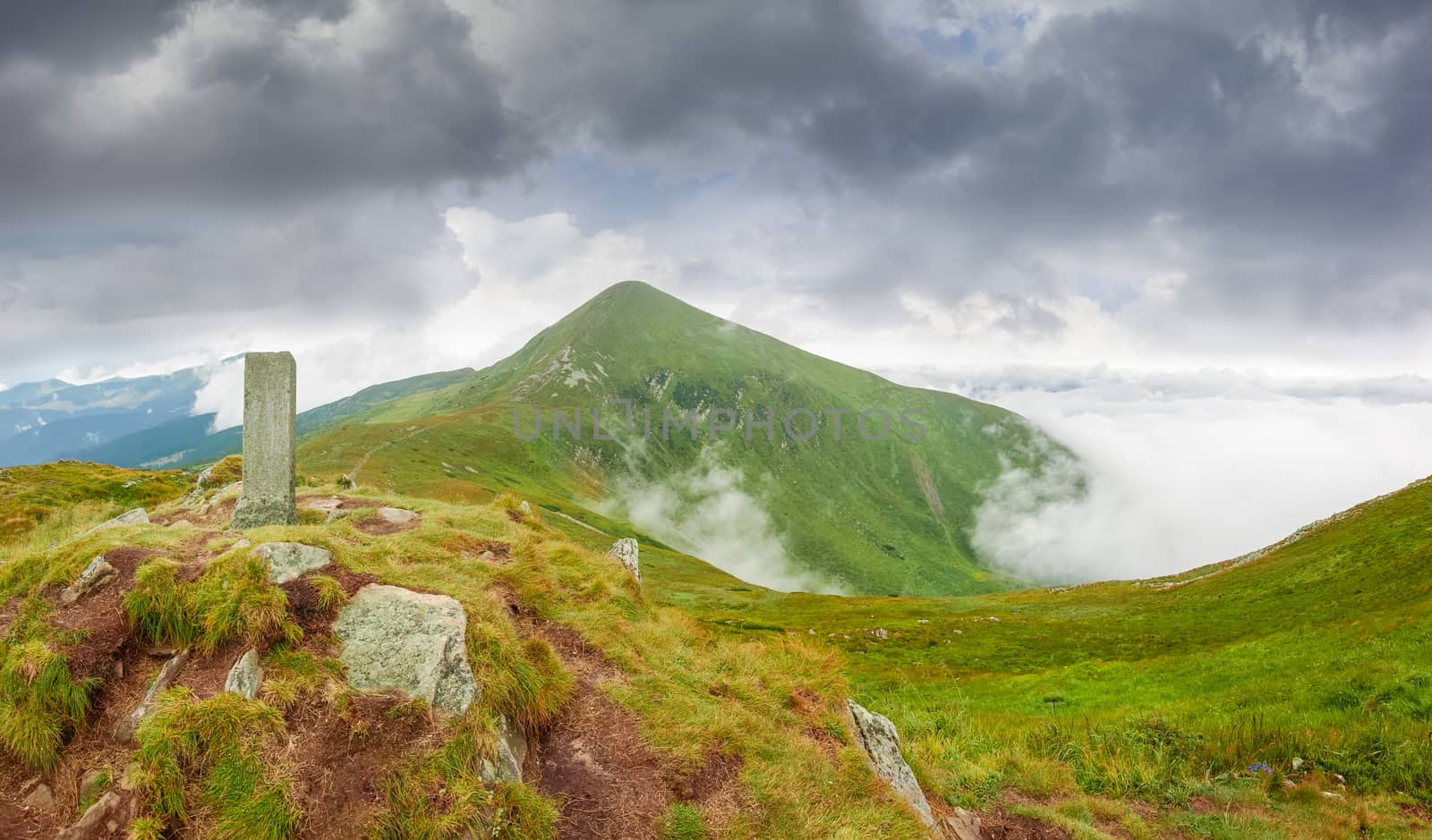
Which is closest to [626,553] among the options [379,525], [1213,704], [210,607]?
[379,525]

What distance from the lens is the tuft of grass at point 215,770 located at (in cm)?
873

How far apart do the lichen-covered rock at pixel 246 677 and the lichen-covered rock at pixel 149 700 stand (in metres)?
1.07

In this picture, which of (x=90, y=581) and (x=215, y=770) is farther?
(x=90, y=581)

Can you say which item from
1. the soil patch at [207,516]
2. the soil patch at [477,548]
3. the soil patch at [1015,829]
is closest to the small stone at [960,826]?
the soil patch at [1015,829]

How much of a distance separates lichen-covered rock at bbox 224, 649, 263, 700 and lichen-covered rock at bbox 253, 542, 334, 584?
174cm

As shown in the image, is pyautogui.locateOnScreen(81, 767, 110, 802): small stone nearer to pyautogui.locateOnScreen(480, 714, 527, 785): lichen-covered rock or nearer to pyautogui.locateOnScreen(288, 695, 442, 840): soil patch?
pyautogui.locateOnScreen(288, 695, 442, 840): soil patch

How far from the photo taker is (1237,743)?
20.2 meters

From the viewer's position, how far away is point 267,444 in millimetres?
20188

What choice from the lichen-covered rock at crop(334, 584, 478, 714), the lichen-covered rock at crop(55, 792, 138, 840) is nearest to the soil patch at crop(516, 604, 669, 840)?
the lichen-covered rock at crop(334, 584, 478, 714)

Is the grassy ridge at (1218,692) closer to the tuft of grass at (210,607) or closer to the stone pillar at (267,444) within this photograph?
the tuft of grass at (210,607)

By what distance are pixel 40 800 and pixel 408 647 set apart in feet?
17.1

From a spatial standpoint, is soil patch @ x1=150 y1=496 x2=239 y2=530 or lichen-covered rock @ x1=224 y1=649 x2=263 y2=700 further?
soil patch @ x1=150 y1=496 x2=239 y2=530

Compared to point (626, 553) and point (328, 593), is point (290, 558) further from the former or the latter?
point (626, 553)

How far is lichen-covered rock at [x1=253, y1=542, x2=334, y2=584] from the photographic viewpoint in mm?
12273
